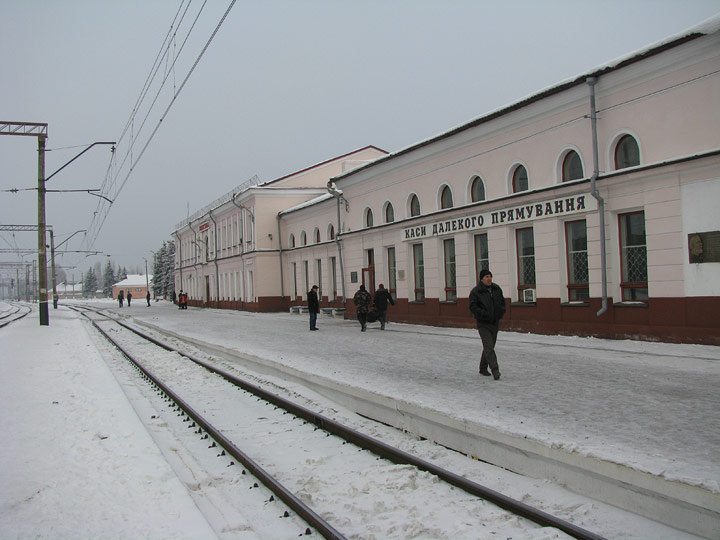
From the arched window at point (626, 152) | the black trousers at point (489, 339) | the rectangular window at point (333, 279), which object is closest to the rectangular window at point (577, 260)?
the arched window at point (626, 152)

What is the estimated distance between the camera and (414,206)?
72.8 ft

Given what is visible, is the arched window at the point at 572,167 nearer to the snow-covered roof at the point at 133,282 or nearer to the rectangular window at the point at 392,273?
the rectangular window at the point at 392,273

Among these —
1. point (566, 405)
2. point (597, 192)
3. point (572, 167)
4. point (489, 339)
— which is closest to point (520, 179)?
point (572, 167)

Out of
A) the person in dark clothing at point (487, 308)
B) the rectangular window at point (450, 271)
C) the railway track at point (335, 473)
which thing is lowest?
the railway track at point (335, 473)

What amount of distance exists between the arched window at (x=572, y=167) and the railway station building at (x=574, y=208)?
0.12 ft

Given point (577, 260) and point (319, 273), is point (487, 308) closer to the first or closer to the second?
point (577, 260)

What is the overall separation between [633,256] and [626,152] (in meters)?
2.34

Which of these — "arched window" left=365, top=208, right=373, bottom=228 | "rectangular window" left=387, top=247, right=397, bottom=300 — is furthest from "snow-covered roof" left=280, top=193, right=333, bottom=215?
"rectangular window" left=387, top=247, right=397, bottom=300

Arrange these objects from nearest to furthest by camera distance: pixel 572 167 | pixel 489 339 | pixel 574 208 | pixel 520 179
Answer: pixel 489 339 < pixel 574 208 < pixel 572 167 < pixel 520 179

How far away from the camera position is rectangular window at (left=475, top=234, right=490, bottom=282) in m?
18.4

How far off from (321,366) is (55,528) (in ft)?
25.0

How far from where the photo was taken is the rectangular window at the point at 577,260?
1507 centimetres

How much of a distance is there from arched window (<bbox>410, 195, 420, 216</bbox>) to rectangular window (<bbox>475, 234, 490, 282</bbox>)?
3673mm

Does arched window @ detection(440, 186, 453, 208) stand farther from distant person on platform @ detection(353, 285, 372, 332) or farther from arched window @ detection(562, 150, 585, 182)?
arched window @ detection(562, 150, 585, 182)
